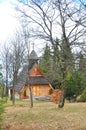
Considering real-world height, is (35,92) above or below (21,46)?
below

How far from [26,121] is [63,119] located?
2028mm

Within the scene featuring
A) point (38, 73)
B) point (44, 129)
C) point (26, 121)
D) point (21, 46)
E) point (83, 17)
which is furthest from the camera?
point (38, 73)

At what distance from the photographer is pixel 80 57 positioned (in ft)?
46.3

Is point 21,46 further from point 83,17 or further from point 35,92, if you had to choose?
point 35,92

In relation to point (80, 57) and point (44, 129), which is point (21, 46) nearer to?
point (44, 129)

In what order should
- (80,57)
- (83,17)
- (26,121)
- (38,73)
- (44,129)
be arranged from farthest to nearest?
(38,73) < (26,121) < (44,129) < (80,57) < (83,17)

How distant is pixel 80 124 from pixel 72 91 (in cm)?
2930

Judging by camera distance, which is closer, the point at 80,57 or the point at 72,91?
the point at 80,57

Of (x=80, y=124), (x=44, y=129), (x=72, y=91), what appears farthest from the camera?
(x=72, y=91)

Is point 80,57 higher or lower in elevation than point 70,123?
higher

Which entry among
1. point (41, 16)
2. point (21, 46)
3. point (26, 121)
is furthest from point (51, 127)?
point (21, 46)

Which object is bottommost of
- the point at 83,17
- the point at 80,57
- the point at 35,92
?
the point at 35,92

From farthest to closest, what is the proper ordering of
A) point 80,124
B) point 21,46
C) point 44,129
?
point 21,46, point 80,124, point 44,129

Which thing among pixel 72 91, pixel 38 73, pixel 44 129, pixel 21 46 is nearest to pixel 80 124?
pixel 44 129
